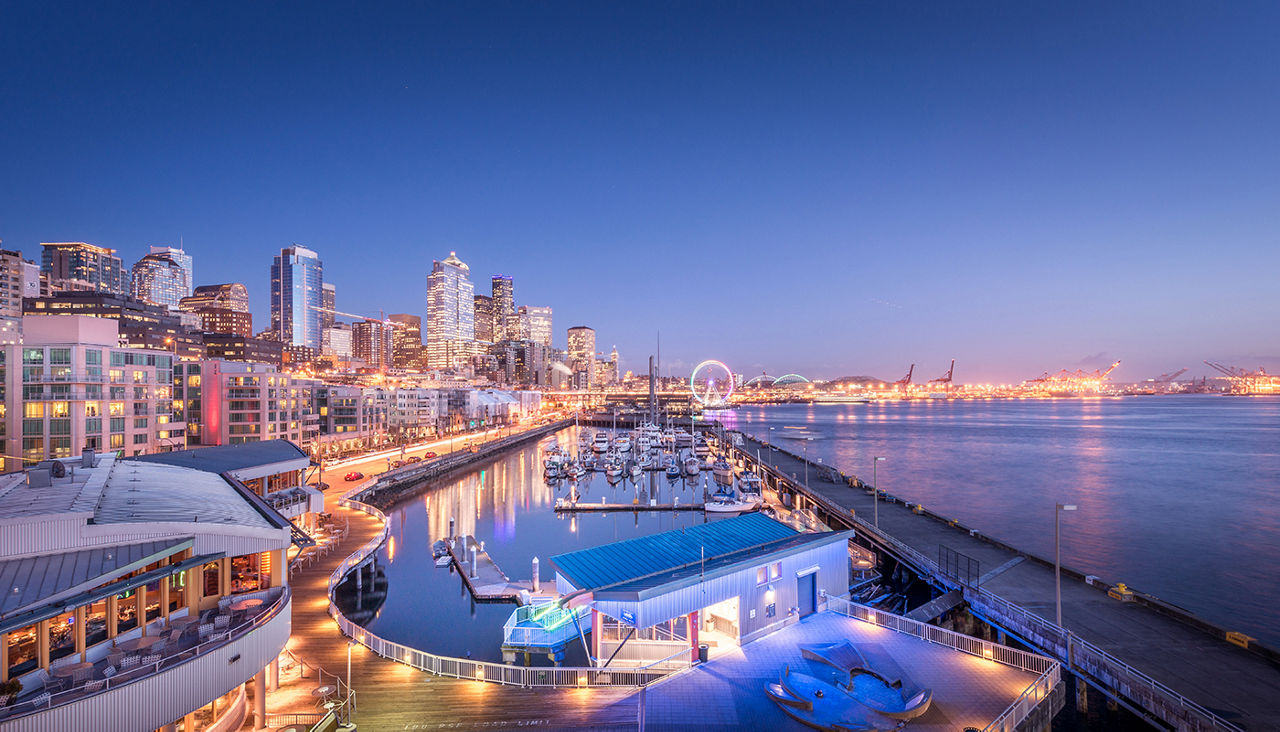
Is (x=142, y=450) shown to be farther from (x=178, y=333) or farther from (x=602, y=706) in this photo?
(x=178, y=333)

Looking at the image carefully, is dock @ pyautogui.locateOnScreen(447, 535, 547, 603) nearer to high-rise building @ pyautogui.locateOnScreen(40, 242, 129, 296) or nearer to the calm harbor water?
the calm harbor water

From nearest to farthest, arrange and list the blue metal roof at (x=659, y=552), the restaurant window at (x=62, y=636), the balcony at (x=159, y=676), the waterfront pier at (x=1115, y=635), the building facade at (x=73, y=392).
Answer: the balcony at (x=159, y=676)
the restaurant window at (x=62, y=636)
the waterfront pier at (x=1115, y=635)
the blue metal roof at (x=659, y=552)
the building facade at (x=73, y=392)

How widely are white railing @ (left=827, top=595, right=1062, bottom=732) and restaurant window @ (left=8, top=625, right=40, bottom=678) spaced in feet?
54.4

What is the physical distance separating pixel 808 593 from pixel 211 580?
15.1 m

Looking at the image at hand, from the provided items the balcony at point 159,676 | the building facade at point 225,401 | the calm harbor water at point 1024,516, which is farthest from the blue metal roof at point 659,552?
the building facade at point 225,401

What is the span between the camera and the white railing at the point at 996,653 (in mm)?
12227

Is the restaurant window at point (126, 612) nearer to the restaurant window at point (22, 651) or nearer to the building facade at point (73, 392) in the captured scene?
the restaurant window at point (22, 651)

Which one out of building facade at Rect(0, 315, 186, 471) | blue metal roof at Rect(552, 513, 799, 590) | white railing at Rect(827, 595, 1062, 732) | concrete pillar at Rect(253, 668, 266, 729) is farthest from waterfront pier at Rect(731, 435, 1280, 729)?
building facade at Rect(0, 315, 186, 471)

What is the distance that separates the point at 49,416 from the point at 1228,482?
302 ft

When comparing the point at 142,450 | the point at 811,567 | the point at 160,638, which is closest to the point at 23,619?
the point at 160,638

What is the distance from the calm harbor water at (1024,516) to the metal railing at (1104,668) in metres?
11.9

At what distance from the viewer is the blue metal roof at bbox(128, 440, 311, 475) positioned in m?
24.9

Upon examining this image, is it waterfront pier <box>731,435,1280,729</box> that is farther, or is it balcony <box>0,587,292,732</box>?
waterfront pier <box>731,435,1280,729</box>

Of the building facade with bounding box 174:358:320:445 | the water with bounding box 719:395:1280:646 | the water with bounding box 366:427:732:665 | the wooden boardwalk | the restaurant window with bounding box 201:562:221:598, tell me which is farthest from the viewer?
the building facade with bounding box 174:358:320:445
